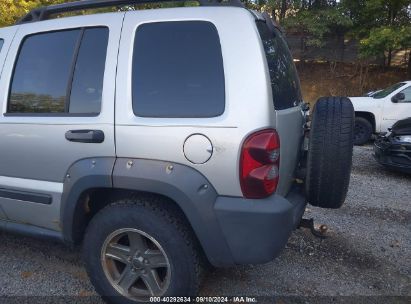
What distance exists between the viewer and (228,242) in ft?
7.27

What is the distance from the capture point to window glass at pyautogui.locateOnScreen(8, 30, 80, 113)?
2.63 metres

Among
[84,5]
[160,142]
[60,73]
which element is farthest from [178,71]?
[84,5]

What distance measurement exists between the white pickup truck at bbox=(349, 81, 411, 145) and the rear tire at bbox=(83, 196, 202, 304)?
25.0ft

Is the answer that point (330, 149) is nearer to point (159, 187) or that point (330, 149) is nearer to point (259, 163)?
point (259, 163)

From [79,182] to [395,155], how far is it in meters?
5.09

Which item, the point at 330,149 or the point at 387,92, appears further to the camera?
the point at 387,92

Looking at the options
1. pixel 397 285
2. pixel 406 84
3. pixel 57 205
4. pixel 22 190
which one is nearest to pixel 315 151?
pixel 397 285

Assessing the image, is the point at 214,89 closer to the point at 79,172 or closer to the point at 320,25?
the point at 79,172

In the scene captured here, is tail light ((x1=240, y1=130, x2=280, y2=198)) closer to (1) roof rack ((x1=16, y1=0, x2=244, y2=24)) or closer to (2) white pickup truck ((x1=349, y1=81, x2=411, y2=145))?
(1) roof rack ((x1=16, y1=0, x2=244, y2=24))

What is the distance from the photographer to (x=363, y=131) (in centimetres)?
909

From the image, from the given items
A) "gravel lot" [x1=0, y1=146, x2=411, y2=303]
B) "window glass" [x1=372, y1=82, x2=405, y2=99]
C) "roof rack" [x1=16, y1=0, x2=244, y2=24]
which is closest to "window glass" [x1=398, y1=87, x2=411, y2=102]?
"window glass" [x1=372, y1=82, x2=405, y2=99]

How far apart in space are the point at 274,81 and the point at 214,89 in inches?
15.8

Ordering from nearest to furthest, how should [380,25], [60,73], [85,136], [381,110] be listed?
[85,136]
[60,73]
[381,110]
[380,25]

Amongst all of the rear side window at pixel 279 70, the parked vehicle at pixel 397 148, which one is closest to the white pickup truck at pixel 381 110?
the parked vehicle at pixel 397 148
